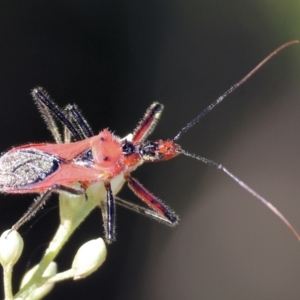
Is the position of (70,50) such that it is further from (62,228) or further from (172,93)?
(62,228)

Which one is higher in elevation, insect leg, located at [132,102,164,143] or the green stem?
insect leg, located at [132,102,164,143]

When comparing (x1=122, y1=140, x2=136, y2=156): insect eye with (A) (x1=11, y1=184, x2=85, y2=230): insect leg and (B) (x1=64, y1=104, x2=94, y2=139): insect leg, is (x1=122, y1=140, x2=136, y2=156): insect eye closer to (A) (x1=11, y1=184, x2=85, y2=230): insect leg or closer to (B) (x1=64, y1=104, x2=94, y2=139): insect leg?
(B) (x1=64, y1=104, x2=94, y2=139): insect leg

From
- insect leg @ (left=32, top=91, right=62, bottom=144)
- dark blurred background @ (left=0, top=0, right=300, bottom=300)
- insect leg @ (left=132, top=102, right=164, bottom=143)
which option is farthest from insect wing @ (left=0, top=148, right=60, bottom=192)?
dark blurred background @ (left=0, top=0, right=300, bottom=300)

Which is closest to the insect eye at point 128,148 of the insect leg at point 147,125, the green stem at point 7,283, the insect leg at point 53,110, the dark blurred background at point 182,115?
the insect leg at point 147,125

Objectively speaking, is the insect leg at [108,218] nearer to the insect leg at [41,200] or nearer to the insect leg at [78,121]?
the insect leg at [41,200]

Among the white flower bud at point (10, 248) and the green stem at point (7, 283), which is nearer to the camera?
the green stem at point (7, 283)

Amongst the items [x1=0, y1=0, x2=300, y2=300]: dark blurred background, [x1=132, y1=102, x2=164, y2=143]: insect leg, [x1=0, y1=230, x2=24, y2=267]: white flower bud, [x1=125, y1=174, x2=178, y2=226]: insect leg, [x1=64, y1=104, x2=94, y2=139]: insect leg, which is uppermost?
[x1=0, y1=0, x2=300, y2=300]: dark blurred background
